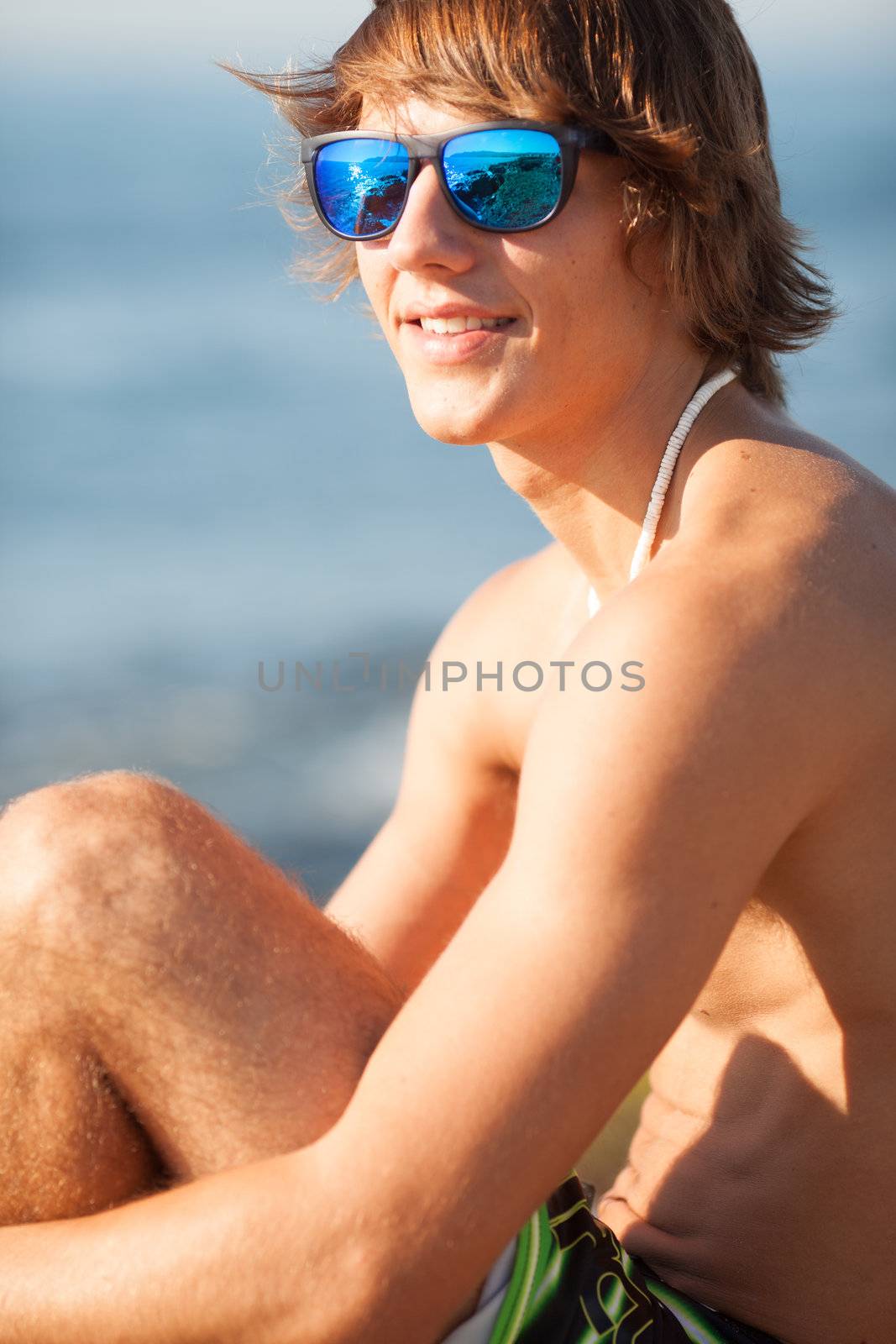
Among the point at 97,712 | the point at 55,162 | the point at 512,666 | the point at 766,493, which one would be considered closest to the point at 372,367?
the point at 97,712

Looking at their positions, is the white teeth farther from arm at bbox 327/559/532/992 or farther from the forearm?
the forearm

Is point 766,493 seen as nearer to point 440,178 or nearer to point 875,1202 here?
point 440,178

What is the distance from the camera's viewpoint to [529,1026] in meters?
1.58

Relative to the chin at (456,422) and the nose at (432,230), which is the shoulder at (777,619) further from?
the nose at (432,230)

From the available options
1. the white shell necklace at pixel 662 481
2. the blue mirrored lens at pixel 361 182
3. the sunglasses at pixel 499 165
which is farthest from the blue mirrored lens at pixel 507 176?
the white shell necklace at pixel 662 481

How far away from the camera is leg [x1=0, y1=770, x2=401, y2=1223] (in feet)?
5.88

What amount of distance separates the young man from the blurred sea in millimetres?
1628

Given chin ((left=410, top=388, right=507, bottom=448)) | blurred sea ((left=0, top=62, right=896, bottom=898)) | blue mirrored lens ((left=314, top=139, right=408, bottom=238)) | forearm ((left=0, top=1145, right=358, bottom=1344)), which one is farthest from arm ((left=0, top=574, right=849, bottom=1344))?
blurred sea ((left=0, top=62, right=896, bottom=898))

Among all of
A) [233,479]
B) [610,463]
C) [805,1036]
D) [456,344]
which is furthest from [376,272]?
[233,479]

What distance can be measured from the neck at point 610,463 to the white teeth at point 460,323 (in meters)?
0.18

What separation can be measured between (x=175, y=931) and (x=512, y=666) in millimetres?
1082

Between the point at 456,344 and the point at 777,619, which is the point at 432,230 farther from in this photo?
the point at 777,619

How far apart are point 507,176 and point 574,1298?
4.92ft

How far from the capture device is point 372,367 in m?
11.7
